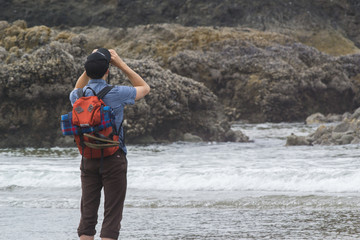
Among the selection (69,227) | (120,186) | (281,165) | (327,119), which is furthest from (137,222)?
(327,119)

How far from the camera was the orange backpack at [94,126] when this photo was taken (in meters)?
4.55

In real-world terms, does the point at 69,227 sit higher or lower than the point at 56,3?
lower

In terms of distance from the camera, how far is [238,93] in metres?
32.6

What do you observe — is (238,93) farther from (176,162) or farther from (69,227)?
(69,227)

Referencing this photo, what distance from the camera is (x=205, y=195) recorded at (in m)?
9.50

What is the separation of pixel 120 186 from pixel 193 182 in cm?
567

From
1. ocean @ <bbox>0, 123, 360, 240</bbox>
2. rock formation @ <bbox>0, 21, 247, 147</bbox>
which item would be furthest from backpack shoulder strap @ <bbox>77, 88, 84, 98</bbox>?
rock formation @ <bbox>0, 21, 247, 147</bbox>

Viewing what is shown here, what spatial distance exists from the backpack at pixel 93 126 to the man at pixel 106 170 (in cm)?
9

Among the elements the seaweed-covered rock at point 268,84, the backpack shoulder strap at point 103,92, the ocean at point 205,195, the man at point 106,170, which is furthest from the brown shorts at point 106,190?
the seaweed-covered rock at point 268,84

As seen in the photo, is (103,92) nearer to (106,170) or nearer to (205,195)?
(106,170)

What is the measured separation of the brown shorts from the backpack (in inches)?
3.7

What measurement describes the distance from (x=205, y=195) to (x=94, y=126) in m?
5.12

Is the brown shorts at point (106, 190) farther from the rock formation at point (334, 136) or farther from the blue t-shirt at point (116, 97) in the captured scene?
the rock formation at point (334, 136)

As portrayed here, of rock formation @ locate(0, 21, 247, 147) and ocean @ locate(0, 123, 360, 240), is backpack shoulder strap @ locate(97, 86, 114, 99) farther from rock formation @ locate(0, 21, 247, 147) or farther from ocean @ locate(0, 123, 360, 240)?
rock formation @ locate(0, 21, 247, 147)
